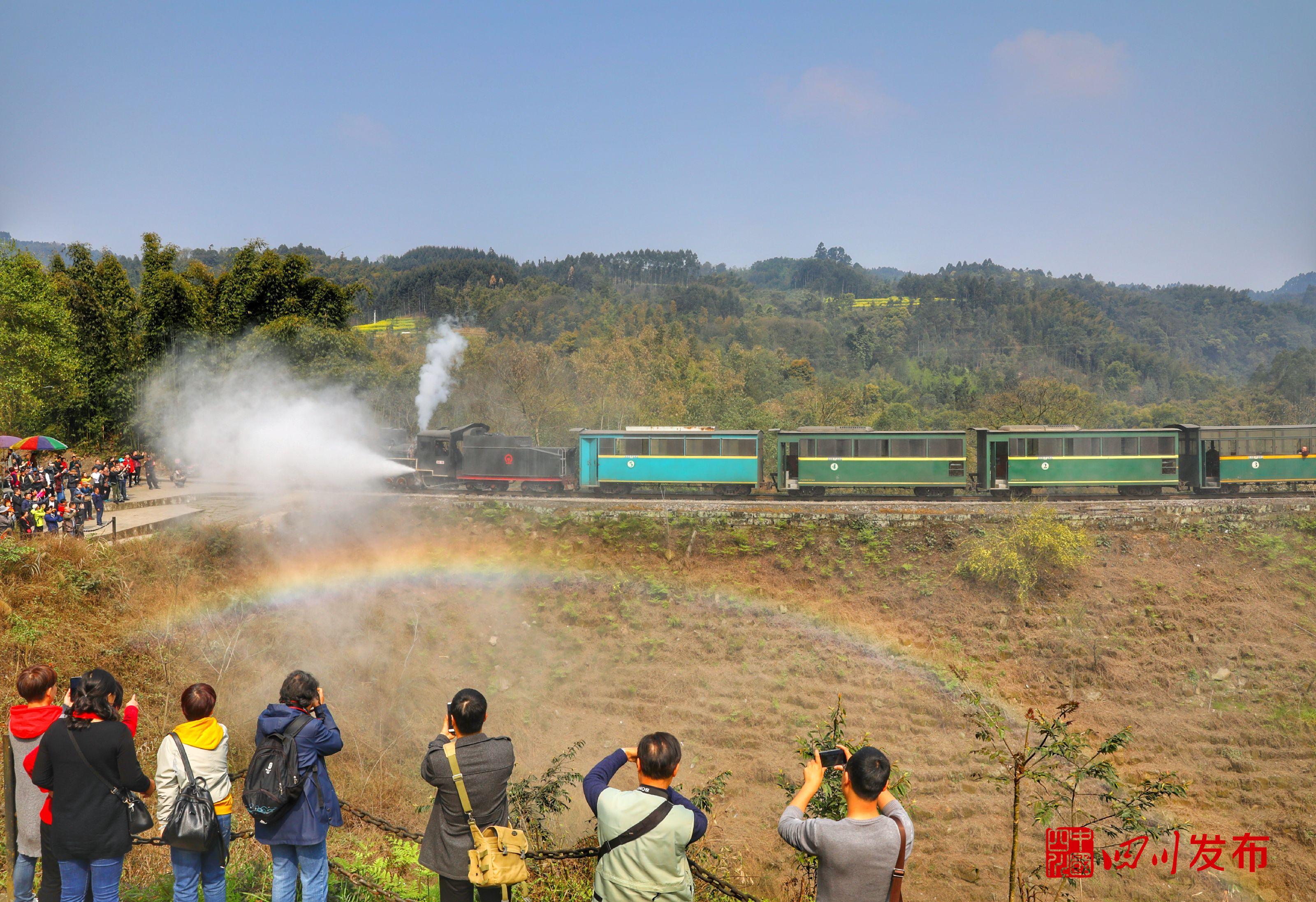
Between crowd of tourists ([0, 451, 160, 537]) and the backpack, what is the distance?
17.8 m

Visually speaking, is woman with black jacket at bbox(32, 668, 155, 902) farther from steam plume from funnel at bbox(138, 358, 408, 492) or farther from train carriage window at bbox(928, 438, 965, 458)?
train carriage window at bbox(928, 438, 965, 458)

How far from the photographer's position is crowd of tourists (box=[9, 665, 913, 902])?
4.34 metres

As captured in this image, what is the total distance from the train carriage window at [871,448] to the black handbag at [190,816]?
896 inches

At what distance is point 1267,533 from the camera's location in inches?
925

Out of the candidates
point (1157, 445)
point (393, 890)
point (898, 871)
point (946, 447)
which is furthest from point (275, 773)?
point (1157, 445)

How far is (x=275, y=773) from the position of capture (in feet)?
17.0

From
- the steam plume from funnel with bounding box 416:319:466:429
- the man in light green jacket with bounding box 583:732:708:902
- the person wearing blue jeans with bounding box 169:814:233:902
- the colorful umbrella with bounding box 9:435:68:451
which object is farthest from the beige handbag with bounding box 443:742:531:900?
the steam plume from funnel with bounding box 416:319:466:429

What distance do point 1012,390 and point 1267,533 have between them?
110ft

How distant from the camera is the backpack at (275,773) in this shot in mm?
5133

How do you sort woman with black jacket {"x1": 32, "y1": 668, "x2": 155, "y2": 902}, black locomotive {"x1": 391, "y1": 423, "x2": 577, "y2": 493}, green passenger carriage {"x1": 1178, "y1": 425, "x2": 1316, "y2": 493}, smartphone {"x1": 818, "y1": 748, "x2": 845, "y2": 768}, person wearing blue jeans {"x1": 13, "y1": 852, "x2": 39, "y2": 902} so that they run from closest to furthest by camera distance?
smartphone {"x1": 818, "y1": 748, "x2": 845, "y2": 768}, woman with black jacket {"x1": 32, "y1": 668, "x2": 155, "y2": 902}, person wearing blue jeans {"x1": 13, "y1": 852, "x2": 39, "y2": 902}, green passenger carriage {"x1": 1178, "y1": 425, "x2": 1316, "y2": 493}, black locomotive {"x1": 391, "y1": 423, "x2": 577, "y2": 493}

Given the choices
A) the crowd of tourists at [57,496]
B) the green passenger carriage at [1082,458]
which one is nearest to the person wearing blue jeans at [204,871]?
the crowd of tourists at [57,496]

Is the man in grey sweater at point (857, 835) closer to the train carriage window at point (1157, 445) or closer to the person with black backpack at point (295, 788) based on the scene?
the person with black backpack at point (295, 788)

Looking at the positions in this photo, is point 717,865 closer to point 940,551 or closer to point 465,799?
point 465,799

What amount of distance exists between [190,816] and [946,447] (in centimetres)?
2411
